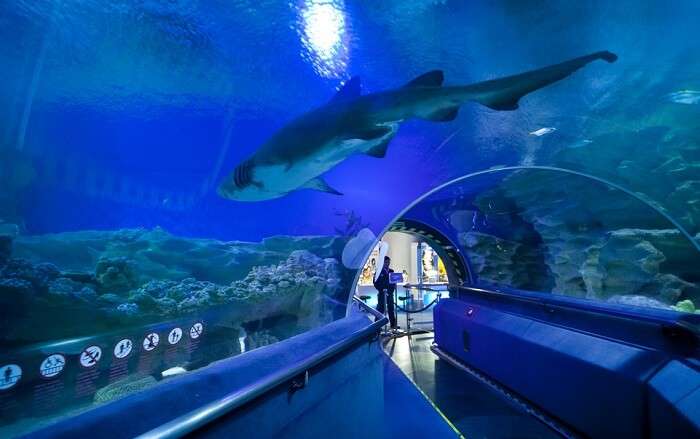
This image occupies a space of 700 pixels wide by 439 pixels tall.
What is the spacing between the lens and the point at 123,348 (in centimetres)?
328

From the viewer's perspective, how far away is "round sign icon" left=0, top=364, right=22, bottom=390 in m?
2.41

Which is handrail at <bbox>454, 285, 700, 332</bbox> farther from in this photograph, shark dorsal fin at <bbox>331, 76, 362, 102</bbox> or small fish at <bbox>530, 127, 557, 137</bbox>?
shark dorsal fin at <bbox>331, 76, 362, 102</bbox>

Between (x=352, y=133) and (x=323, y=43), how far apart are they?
3.64 ft

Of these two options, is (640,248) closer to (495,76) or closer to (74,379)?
(495,76)

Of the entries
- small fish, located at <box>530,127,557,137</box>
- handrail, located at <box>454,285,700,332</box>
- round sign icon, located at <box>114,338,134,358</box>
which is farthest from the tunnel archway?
round sign icon, located at <box>114,338,134,358</box>

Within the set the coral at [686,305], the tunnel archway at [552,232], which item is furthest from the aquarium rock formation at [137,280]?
the coral at [686,305]

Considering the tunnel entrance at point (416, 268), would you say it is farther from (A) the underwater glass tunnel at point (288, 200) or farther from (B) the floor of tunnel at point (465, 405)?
(A) the underwater glass tunnel at point (288, 200)

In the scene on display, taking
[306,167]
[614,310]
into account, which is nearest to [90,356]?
[306,167]

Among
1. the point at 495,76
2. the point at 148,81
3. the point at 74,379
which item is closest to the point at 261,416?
the point at 74,379

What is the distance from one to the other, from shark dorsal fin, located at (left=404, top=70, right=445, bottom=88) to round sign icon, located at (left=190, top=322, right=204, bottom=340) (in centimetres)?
387

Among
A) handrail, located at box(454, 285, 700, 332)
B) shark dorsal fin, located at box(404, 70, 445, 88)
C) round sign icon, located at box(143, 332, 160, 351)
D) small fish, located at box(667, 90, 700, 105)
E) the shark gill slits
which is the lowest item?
round sign icon, located at box(143, 332, 160, 351)

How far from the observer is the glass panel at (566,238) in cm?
863

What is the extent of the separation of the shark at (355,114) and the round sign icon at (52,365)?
213cm

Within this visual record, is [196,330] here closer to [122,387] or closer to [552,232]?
[122,387]
